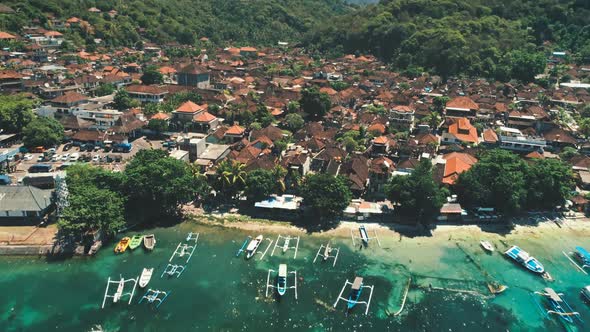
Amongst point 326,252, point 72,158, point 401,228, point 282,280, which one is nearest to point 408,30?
point 401,228

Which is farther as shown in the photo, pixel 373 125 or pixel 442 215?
pixel 373 125

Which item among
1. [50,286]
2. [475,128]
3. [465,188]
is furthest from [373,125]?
[50,286]

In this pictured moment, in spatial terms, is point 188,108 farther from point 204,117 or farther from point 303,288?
point 303,288

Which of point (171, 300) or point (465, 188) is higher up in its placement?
point (465, 188)

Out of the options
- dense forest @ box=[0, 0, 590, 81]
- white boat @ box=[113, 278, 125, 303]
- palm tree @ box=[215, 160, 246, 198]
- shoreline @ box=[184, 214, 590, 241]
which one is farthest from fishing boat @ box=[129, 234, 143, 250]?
dense forest @ box=[0, 0, 590, 81]

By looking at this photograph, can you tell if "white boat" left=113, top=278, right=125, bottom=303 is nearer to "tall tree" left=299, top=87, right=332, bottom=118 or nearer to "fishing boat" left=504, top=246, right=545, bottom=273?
"fishing boat" left=504, top=246, right=545, bottom=273

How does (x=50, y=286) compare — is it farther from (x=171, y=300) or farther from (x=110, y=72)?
(x=110, y=72)

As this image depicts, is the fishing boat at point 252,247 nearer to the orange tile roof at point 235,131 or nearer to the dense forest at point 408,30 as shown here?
the orange tile roof at point 235,131
